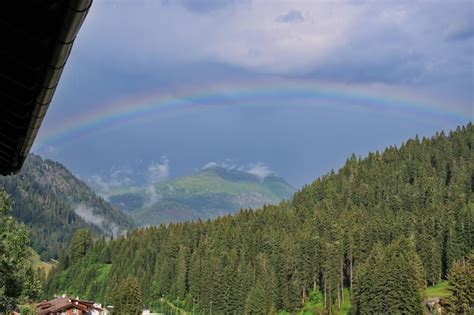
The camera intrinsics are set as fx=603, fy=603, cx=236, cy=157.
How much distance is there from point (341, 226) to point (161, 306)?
63.6m

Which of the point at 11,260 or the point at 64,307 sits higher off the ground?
the point at 64,307

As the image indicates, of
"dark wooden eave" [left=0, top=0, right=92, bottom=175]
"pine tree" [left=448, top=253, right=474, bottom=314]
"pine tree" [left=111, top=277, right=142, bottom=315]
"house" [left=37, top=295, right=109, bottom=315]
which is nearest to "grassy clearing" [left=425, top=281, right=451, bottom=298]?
"pine tree" [left=448, top=253, right=474, bottom=314]

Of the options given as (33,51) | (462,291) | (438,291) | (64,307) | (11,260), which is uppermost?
(438,291)

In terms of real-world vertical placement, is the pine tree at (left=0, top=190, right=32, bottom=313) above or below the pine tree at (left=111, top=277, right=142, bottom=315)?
below

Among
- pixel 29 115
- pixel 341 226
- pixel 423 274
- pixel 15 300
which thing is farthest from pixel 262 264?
pixel 29 115

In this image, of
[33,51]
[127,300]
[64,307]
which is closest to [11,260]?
[33,51]

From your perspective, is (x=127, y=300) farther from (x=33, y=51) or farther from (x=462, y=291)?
(x=33, y=51)

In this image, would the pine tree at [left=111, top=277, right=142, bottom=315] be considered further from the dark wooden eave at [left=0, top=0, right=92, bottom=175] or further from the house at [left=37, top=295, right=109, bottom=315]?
the dark wooden eave at [left=0, top=0, right=92, bottom=175]

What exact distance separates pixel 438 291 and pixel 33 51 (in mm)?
151604

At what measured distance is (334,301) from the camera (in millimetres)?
167000

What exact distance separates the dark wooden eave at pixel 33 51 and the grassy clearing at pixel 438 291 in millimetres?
139038

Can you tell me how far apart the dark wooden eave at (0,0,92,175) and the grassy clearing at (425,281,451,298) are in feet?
456

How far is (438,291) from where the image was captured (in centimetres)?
14838

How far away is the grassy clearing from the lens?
142475 millimetres
